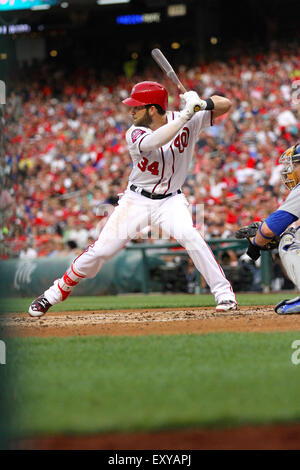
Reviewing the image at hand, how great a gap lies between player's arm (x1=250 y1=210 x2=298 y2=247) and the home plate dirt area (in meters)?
0.62

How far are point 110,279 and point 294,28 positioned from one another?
39.5ft

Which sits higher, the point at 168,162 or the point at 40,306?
the point at 168,162

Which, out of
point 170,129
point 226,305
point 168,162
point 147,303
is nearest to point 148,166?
point 168,162

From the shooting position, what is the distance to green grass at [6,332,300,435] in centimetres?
269

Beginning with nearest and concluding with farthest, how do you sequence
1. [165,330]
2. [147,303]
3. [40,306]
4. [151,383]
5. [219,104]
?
[151,383], [165,330], [219,104], [40,306], [147,303]

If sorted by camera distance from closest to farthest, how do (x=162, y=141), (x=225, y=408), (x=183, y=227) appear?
(x=225, y=408)
(x=162, y=141)
(x=183, y=227)

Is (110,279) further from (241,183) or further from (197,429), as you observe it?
(197,429)

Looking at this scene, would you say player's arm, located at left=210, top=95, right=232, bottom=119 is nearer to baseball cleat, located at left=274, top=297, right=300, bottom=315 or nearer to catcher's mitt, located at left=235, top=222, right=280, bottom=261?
catcher's mitt, located at left=235, top=222, right=280, bottom=261

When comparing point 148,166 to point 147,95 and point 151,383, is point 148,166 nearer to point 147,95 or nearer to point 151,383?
point 147,95

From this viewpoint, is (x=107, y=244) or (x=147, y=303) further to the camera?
(x=147, y=303)

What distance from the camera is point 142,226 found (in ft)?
19.5

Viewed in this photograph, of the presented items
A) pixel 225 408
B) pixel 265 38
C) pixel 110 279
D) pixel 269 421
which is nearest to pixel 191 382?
pixel 225 408

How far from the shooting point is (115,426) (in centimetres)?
259

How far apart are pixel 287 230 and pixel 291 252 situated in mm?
226
